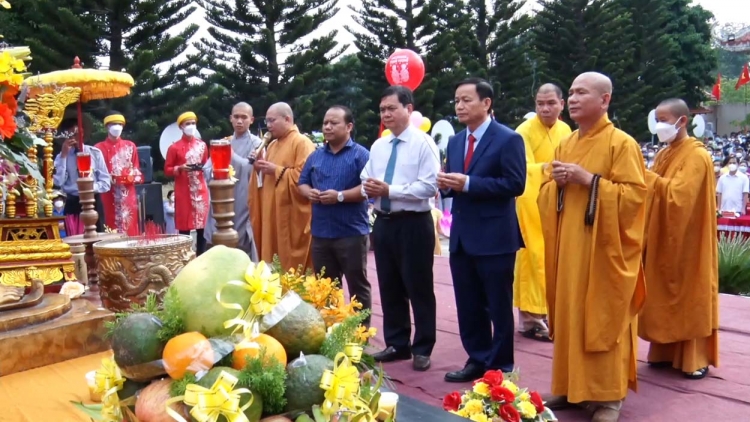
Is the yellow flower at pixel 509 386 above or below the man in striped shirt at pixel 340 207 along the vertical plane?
below

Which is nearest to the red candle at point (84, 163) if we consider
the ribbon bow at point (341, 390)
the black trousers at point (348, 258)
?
the black trousers at point (348, 258)

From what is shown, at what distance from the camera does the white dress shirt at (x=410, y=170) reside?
347 cm

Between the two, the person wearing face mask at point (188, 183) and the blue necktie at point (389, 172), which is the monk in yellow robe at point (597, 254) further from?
the person wearing face mask at point (188, 183)

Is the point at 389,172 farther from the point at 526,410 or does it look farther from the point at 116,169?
the point at 116,169

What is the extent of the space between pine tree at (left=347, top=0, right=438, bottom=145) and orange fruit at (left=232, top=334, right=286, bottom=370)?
54.9 feet

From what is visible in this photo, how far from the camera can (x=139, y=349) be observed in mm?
982

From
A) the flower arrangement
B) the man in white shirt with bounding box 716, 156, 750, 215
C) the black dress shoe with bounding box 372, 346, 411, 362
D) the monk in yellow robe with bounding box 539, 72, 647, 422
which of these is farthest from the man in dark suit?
the man in white shirt with bounding box 716, 156, 750, 215

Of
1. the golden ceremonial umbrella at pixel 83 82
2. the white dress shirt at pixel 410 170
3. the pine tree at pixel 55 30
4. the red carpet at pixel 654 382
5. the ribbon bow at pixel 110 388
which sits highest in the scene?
the pine tree at pixel 55 30

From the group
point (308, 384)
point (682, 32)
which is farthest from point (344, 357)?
point (682, 32)

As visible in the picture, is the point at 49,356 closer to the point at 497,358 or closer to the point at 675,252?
the point at 497,358

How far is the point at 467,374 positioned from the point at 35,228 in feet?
6.79

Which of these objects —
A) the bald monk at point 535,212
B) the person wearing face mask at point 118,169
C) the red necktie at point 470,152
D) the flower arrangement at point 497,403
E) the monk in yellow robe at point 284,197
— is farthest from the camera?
the person wearing face mask at point 118,169

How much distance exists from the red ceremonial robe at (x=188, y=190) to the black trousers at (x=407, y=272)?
2.83 metres

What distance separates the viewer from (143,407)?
950 mm
